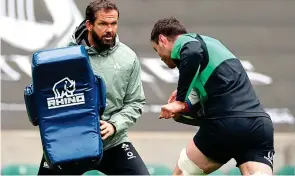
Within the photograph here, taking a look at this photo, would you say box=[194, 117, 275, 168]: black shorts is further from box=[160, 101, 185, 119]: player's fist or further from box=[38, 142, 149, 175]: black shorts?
box=[38, 142, 149, 175]: black shorts

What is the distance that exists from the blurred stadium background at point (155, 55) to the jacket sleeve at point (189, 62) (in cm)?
276

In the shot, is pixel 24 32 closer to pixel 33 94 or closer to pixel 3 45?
pixel 3 45

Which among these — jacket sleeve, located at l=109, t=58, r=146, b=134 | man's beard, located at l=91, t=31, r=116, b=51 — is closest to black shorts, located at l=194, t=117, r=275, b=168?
jacket sleeve, located at l=109, t=58, r=146, b=134

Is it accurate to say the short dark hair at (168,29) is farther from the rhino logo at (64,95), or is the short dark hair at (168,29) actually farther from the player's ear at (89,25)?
the rhino logo at (64,95)

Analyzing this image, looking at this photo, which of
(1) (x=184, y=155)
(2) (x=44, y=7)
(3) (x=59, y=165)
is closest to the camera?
(3) (x=59, y=165)

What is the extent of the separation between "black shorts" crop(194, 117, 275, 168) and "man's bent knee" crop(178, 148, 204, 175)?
231 mm

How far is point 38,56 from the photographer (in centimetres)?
517

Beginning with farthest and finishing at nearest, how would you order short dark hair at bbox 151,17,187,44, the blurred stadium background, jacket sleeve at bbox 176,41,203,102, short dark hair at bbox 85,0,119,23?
the blurred stadium background → short dark hair at bbox 85,0,119,23 → short dark hair at bbox 151,17,187,44 → jacket sleeve at bbox 176,41,203,102

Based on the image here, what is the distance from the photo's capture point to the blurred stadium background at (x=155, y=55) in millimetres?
7832

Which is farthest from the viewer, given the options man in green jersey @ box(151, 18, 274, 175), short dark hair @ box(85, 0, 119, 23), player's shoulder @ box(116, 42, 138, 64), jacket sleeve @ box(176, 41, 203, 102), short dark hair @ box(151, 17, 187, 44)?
player's shoulder @ box(116, 42, 138, 64)

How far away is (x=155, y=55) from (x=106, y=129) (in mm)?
2598

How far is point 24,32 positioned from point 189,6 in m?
1.44

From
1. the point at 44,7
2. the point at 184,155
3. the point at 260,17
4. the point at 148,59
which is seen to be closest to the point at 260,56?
the point at 260,17

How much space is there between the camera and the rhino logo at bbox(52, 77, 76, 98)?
17.0ft
